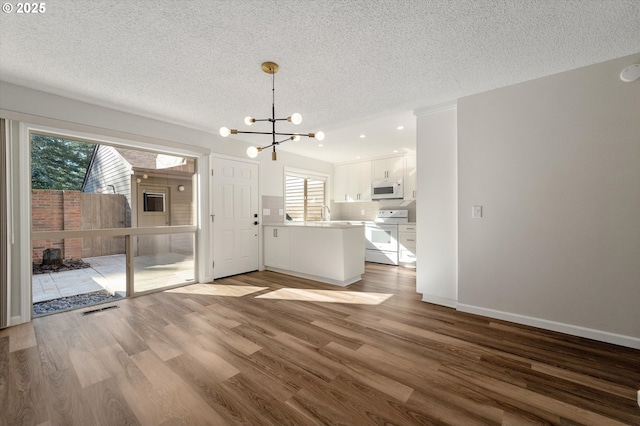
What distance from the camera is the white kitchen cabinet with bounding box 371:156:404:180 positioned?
5.69 meters

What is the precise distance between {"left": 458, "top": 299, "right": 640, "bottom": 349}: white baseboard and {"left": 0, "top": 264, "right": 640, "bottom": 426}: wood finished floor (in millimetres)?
95

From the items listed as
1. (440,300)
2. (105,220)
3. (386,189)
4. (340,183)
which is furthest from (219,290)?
(340,183)

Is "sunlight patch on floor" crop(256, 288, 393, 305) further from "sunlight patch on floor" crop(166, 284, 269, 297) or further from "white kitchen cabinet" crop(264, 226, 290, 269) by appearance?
"white kitchen cabinet" crop(264, 226, 290, 269)

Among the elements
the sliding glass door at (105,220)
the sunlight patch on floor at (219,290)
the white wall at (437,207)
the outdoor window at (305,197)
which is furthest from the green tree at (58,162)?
the white wall at (437,207)

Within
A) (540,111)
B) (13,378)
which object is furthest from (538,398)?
(13,378)

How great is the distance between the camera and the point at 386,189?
226 inches

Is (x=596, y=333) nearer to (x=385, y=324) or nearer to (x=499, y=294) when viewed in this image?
(x=499, y=294)

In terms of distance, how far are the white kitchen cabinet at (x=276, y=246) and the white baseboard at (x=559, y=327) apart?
9.29 feet

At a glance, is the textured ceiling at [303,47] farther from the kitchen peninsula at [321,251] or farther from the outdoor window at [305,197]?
the outdoor window at [305,197]

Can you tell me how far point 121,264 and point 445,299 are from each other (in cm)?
425

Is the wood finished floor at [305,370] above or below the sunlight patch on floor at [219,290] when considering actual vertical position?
below

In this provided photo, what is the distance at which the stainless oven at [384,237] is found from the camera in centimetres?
542

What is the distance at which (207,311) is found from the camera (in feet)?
9.69

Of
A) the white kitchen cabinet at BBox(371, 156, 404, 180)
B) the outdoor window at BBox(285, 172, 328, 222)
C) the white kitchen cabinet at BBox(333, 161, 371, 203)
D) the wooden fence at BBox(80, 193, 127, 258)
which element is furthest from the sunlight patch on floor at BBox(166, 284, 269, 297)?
the white kitchen cabinet at BBox(371, 156, 404, 180)
